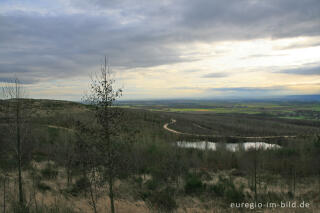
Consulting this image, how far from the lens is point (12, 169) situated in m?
18.5

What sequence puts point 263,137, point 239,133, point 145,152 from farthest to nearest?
point 239,133, point 263,137, point 145,152

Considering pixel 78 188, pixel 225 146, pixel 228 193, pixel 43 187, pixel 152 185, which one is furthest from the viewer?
pixel 225 146

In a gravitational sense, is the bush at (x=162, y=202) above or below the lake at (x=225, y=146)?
above

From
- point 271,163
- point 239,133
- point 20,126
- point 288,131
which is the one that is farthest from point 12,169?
point 288,131

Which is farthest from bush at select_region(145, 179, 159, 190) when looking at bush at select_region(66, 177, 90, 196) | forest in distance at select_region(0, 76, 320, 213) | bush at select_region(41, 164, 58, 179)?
bush at select_region(41, 164, 58, 179)

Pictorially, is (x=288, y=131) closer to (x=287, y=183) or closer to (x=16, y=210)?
(x=287, y=183)

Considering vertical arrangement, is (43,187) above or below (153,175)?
above

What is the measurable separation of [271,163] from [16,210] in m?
33.9

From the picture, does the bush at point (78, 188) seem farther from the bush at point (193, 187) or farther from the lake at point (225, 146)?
the lake at point (225, 146)

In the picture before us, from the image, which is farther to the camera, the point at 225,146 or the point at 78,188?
the point at 225,146

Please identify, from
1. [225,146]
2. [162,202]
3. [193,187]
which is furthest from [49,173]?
[225,146]

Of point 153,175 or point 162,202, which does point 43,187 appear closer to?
point 162,202

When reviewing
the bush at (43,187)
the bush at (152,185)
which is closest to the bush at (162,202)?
the bush at (152,185)

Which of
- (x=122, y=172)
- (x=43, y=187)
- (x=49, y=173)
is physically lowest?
(x=49, y=173)
